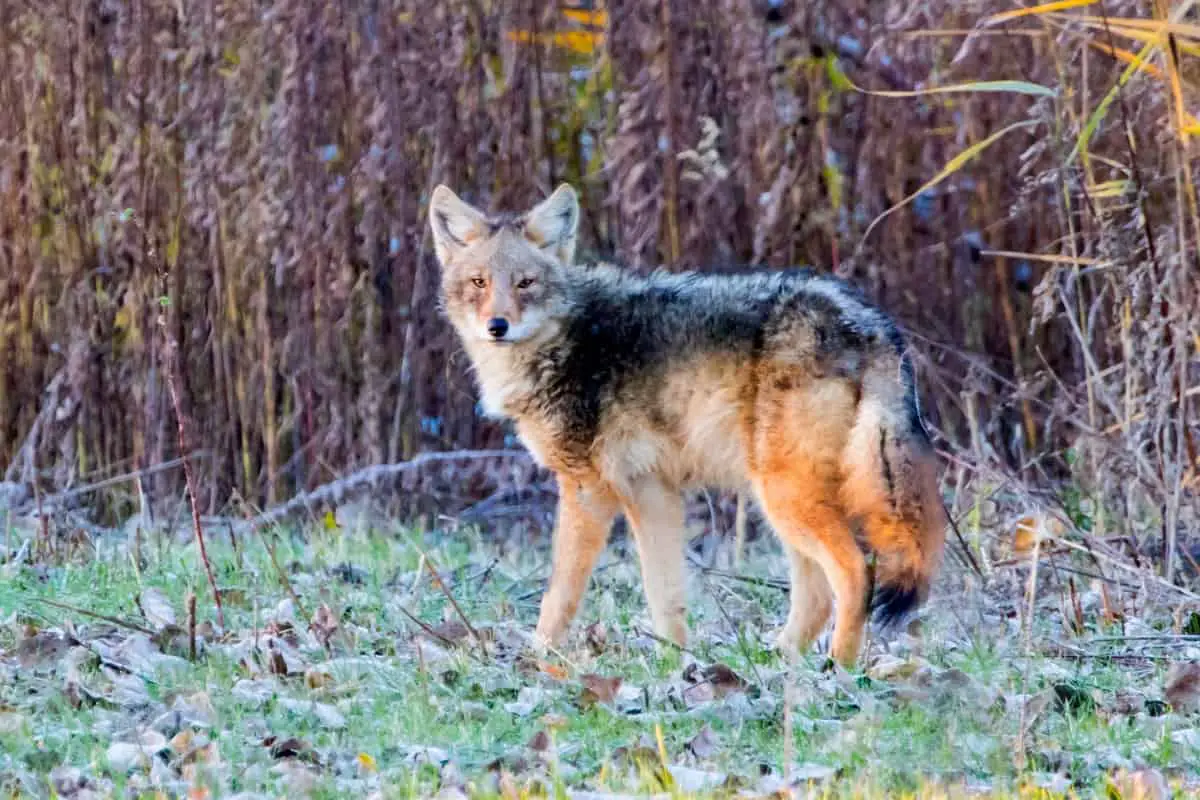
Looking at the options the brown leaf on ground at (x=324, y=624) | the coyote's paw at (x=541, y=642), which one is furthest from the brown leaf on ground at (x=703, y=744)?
the brown leaf on ground at (x=324, y=624)

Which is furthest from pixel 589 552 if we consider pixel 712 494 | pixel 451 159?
pixel 451 159

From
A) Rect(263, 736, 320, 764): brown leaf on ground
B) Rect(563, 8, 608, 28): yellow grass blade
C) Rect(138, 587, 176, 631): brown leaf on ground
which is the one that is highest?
Rect(563, 8, 608, 28): yellow grass blade

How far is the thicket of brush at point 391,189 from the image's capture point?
8547 mm

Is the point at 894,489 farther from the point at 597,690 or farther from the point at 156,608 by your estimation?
the point at 156,608

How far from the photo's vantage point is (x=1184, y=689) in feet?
14.5

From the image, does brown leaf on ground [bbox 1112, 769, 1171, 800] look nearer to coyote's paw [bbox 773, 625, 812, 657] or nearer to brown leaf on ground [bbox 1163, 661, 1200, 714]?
brown leaf on ground [bbox 1163, 661, 1200, 714]

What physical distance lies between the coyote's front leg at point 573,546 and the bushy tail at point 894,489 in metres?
0.90

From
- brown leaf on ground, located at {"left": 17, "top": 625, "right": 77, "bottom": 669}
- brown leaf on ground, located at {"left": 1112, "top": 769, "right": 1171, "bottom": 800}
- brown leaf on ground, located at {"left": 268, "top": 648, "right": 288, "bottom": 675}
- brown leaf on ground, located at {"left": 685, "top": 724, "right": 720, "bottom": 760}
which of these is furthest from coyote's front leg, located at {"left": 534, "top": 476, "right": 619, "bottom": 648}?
brown leaf on ground, located at {"left": 1112, "top": 769, "right": 1171, "bottom": 800}

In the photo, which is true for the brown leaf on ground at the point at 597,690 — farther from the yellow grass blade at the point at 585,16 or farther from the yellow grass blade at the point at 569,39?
the yellow grass blade at the point at 585,16

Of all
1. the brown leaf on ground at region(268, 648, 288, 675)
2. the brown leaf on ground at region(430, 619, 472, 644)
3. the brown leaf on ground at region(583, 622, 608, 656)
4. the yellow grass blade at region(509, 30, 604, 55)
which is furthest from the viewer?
the yellow grass blade at region(509, 30, 604, 55)

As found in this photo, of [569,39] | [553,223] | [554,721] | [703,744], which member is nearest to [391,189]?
[569,39]

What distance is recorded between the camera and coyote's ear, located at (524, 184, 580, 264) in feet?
21.2

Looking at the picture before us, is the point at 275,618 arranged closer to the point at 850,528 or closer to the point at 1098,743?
the point at 850,528

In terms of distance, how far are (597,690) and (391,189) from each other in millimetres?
4826
